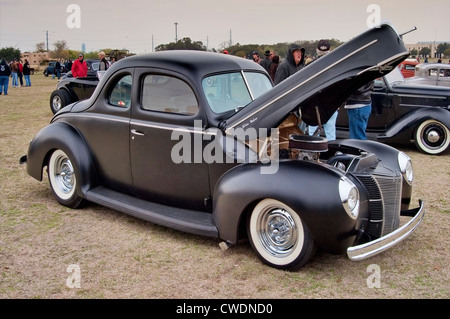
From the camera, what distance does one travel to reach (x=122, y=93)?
5195 mm

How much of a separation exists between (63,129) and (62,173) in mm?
592

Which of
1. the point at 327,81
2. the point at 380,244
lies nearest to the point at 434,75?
the point at 327,81

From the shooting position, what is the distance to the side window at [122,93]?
508 cm

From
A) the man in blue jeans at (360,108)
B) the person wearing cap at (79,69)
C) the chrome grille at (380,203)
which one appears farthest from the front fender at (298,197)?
the person wearing cap at (79,69)

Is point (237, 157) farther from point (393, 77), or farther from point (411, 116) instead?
point (393, 77)

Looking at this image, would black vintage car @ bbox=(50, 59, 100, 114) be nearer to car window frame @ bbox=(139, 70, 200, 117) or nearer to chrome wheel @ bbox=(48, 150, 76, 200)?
chrome wheel @ bbox=(48, 150, 76, 200)

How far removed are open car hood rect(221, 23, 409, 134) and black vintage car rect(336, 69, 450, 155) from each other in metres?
5.01

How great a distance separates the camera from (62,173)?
18.8 ft

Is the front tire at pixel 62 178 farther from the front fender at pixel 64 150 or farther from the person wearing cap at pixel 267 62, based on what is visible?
the person wearing cap at pixel 267 62

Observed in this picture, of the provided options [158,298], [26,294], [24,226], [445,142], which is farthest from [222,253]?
[445,142]

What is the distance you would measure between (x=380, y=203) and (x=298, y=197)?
85 cm

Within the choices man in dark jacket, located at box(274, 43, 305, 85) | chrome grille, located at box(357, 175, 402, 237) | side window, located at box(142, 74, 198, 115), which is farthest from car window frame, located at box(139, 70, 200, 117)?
man in dark jacket, located at box(274, 43, 305, 85)
